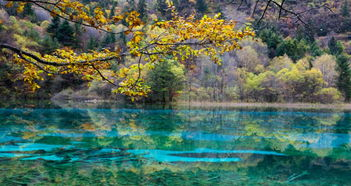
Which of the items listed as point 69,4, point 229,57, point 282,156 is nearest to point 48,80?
point 229,57

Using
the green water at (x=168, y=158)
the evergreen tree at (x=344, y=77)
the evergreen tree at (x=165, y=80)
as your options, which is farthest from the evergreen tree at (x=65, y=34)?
the green water at (x=168, y=158)

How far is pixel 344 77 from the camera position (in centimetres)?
5362

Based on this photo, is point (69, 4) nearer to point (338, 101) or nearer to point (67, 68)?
point (67, 68)

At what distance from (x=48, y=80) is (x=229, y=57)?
29643 mm

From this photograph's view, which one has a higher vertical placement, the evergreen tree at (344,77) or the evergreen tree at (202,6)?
the evergreen tree at (202,6)

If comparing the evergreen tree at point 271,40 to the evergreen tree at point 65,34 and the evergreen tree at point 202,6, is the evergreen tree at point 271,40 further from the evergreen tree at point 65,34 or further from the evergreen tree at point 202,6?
the evergreen tree at point 202,6

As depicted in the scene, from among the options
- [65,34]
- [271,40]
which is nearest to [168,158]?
[65,34]

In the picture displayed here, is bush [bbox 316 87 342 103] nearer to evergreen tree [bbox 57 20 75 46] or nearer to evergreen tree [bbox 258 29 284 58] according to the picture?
evergreen tree [bbox 258 29 284 58]

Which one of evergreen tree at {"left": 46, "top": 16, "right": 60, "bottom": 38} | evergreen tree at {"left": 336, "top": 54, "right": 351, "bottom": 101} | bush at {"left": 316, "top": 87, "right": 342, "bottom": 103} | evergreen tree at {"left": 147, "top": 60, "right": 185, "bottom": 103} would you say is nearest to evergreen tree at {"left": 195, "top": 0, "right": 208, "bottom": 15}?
evergreen tree at {"left": 46, "top": 16, "right": 60, "bottom": 38}

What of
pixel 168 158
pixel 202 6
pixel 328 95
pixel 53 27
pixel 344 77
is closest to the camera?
pixel 168 158

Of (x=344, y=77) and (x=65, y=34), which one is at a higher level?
(x=65, y=34)

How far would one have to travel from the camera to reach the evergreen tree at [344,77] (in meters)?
52.9

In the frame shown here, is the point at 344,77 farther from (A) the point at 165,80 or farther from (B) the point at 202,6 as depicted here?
(B) the point at 202,6

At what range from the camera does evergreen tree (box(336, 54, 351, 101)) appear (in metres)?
52.9
